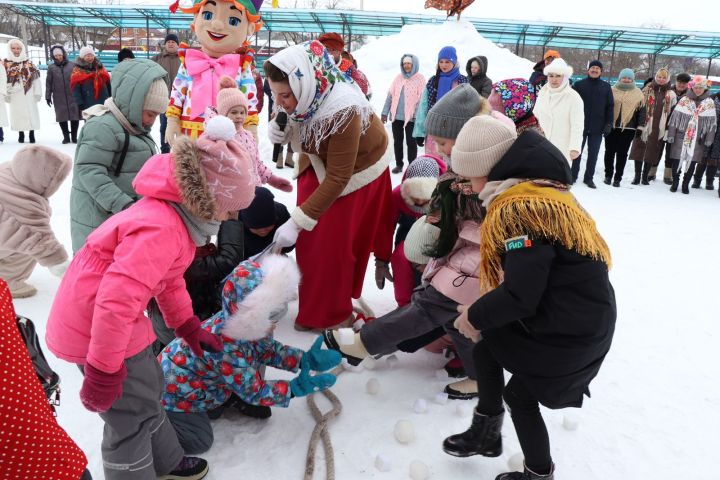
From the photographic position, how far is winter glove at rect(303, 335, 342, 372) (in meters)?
2.43

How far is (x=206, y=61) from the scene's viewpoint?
12.3 feet

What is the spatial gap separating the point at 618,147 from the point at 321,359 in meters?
7.62

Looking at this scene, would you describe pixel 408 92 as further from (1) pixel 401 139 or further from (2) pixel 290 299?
(2) pixel 290 299

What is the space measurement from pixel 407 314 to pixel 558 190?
38.9 inches

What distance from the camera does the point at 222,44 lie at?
3832 millimetres

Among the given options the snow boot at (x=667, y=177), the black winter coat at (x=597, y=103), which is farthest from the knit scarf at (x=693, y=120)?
the black winter coat at (x=597, y=103)

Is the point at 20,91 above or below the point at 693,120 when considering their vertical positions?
below

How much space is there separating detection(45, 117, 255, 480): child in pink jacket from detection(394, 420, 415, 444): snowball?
989 mm

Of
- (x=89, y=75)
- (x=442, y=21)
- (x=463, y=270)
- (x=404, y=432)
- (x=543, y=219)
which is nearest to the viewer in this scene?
(x=543, y=219)

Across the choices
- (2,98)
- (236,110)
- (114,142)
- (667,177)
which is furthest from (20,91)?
(667,177)

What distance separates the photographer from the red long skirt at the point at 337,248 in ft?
9.84

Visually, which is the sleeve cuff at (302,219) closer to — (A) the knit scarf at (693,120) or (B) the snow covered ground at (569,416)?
(B) the snow covered ground at (569,416)

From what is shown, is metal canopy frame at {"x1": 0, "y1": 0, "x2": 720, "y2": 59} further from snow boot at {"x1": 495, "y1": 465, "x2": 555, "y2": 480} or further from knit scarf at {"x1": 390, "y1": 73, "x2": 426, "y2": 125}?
snow boot at {"x1": 495, "y1": 465, "x2": 555, "y2": 480}

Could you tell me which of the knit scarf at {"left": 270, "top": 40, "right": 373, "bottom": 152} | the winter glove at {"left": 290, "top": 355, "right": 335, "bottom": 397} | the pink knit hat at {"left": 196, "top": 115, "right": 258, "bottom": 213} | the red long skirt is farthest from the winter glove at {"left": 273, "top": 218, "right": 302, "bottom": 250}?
the pink knit hat at {"left": 196, "top": 115, "right": 258, "bottom": 213}
